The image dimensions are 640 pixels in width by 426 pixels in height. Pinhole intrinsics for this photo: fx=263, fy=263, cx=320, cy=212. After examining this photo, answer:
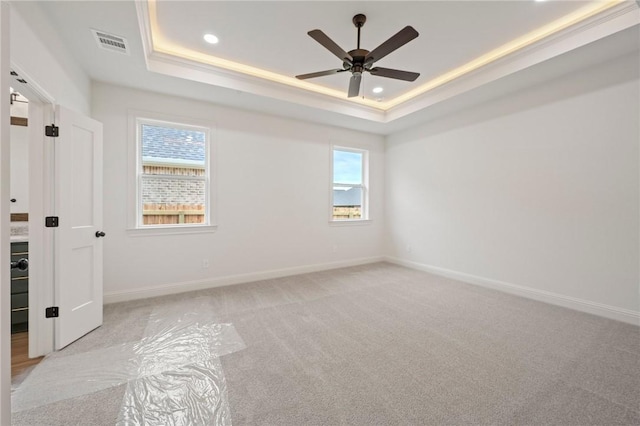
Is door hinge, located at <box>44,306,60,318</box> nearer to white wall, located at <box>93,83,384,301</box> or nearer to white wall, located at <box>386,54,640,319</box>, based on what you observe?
white wall, located at <box>93,83,384,301</box>

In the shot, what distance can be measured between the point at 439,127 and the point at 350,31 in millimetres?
2707

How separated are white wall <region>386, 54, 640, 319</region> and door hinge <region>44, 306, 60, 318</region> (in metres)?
5.11

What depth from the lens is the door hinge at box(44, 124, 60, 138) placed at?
228 cm

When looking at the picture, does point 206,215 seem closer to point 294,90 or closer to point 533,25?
point 294,90

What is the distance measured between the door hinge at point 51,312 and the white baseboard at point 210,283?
3.56ft

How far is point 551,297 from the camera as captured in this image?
11.2ft

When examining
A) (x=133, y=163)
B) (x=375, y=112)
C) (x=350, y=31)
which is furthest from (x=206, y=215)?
(x=375, y=112)

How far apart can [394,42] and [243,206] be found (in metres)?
3.08

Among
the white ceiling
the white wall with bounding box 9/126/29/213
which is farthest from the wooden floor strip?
the white ceiling

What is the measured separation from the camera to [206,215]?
4023mm

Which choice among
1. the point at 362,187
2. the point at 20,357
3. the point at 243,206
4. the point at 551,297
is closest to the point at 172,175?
the point at 243,206

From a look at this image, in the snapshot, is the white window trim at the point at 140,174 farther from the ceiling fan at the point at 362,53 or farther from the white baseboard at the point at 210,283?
the ceiling fan at the point at 362,53

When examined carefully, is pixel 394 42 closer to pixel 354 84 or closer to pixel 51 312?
pixel 354 84

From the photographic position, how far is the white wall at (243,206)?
135 inches
